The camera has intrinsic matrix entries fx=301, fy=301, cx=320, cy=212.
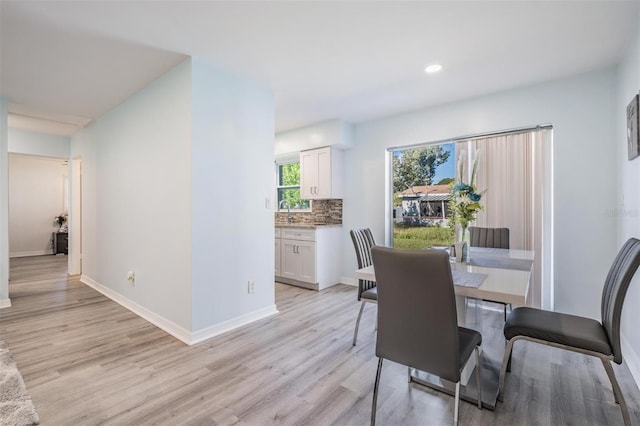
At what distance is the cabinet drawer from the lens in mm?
4340

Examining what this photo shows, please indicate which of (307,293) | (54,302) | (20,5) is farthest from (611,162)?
(54,302)

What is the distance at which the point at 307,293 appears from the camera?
4195 mm

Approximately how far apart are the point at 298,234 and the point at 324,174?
39.8 inches

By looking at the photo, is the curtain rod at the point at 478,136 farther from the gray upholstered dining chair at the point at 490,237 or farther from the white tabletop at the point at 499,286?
the white tabletop at the point at 499,286

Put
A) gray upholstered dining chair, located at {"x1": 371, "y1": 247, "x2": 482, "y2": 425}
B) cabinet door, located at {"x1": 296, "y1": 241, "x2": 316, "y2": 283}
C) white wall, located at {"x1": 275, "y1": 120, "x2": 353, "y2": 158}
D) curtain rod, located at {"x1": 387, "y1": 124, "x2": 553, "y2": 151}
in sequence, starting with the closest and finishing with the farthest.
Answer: gray upholstered dining chair, located at {"x1": 371, "y1": 247, "x2": 482, "y2": 425} < curtain rod, located at {"x1": 387, "y1": 124, "x2": 553, "y2": 151} < cabinet door, located at {"x1": 296, "y1": 241, "x2": 316, "y2": 283} < white wall, located at {"x1": 275, "y1": 120, "x2": 353, "y2": 158}

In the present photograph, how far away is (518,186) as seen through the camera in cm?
336

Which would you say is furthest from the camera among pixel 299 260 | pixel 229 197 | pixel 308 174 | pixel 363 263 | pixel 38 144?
pixel 38 144

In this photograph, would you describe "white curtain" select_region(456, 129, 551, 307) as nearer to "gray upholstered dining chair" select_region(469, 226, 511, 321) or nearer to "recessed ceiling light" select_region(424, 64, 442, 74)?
"gray upholstered dining chair" select_region(469, 226, 511, 321)

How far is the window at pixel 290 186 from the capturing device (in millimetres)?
5438

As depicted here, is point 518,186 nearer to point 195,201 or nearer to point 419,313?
point 419,313

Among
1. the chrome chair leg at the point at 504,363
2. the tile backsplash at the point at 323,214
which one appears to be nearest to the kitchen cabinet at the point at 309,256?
the tile backsplash at the point at 323,214

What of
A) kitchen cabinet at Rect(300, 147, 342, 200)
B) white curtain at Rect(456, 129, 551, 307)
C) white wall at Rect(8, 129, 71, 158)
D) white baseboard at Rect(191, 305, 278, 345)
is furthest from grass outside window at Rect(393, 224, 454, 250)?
white wall at Rect(8, 129, 71, 158)

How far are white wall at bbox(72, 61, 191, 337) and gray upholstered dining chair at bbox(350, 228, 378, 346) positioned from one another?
4.83ft

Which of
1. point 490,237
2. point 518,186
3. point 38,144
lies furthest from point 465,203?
point 38,144
